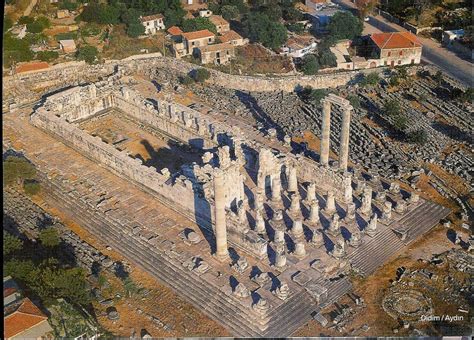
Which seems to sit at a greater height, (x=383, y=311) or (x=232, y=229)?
(x=232, y=229)

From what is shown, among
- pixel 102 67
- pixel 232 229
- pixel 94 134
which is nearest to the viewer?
pixel 232 229

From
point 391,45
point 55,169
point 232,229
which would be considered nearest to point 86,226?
point 55,169

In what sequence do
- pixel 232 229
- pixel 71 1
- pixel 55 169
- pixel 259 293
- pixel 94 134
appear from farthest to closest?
pixel 71 1, pixel 94 134, pixel 55 169, pixel 232 229, pixel 259 293

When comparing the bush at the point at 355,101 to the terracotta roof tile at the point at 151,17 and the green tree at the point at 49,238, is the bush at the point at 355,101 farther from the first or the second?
the green tree at the point at 49,238

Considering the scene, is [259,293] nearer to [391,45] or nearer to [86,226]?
[86,226]

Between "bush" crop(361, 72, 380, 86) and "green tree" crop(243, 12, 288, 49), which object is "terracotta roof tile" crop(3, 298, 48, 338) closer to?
"bush" crop(361, 72, 380, 86)

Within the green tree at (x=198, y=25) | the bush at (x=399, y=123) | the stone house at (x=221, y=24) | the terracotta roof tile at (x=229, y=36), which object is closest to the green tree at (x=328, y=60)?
the terracotta roof tile at (x=229, y=36)

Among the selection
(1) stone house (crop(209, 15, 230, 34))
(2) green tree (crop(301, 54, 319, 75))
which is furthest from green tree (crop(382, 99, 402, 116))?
(1) stone house (crop(209, 15, 230, 34))
